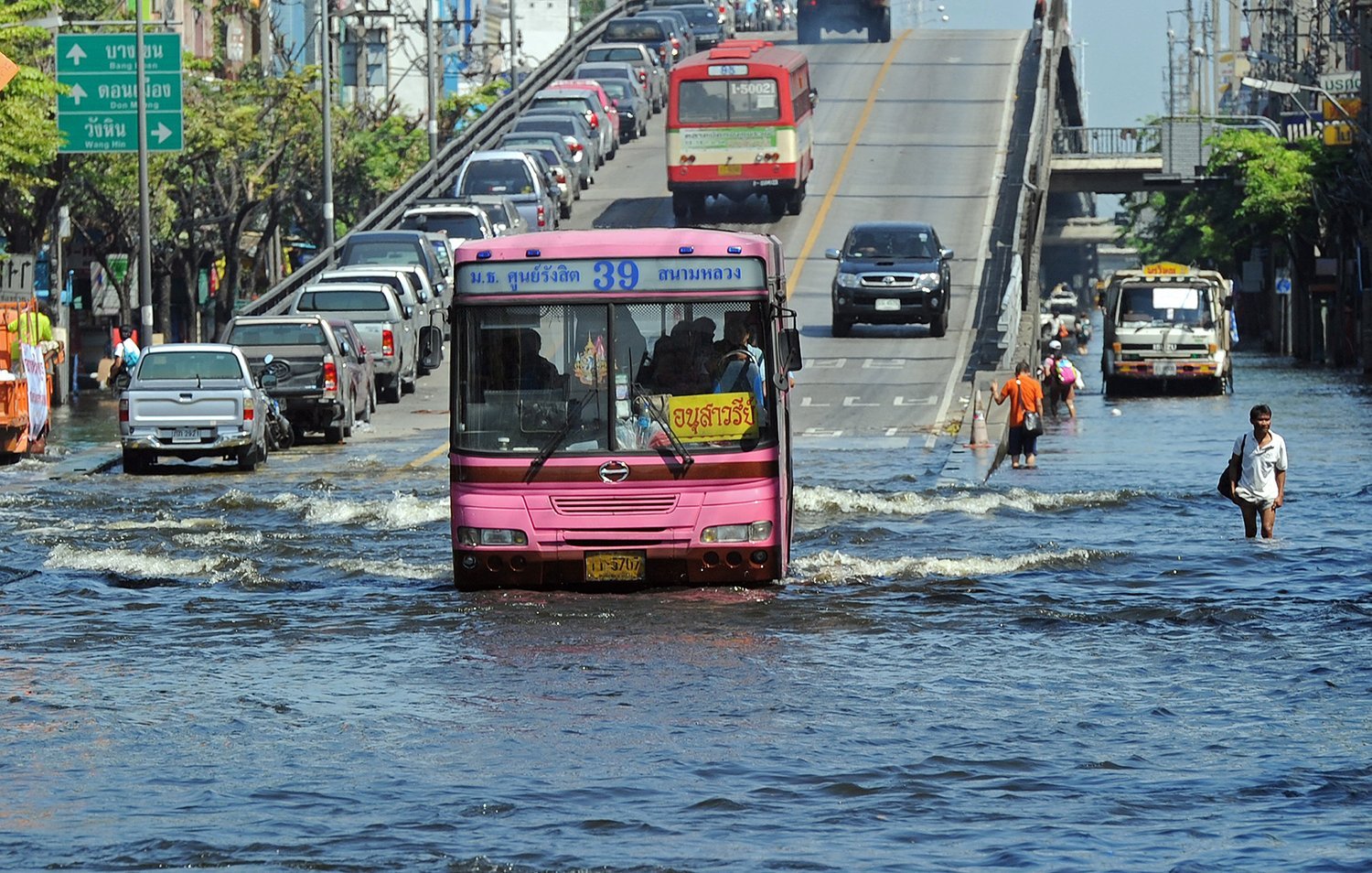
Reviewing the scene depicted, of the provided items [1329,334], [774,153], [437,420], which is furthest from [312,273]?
[1329,334]

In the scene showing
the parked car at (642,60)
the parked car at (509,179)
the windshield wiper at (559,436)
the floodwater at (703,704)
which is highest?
the parked car at (642,60)

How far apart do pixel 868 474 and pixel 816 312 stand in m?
19.3

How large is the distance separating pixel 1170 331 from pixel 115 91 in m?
19.4

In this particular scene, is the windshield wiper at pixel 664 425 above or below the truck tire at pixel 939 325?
below

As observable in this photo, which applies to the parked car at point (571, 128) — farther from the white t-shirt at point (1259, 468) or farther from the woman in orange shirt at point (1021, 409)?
the white t-shirt at point (1259, 468)

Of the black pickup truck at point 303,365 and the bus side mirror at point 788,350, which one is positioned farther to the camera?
the black pickup truck at point 303,365

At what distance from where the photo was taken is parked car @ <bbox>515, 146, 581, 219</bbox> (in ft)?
188

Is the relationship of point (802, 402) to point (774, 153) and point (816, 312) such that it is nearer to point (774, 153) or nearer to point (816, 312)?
point (816, 312)

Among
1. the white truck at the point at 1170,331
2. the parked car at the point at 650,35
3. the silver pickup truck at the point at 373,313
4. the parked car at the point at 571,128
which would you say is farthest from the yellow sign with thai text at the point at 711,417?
the parked car at the point at 650,35

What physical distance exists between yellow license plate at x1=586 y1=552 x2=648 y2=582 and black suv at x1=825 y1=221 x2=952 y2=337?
27.3 m

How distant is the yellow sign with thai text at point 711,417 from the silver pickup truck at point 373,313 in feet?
74.4

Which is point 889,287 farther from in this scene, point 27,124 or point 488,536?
point 488,536

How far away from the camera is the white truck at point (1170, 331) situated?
47562 millimetres

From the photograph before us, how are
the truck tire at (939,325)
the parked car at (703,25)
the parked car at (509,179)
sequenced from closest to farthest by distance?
1. the truck tire at (939,325)
2. the parked car at (509,179)
3. the parked car at (703,25)
